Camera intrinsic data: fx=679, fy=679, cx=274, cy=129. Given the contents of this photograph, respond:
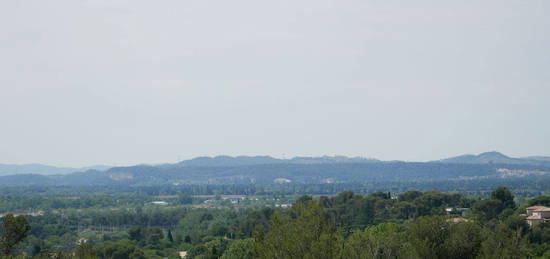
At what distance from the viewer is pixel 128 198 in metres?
190

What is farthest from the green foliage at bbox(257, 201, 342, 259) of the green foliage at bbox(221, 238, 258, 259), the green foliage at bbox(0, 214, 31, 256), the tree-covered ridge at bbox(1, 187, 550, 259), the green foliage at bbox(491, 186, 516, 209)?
the green foliage at bbox(491, 186, 516, 209)

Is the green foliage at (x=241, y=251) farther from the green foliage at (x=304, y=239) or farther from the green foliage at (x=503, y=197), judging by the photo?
the green foliage at (x=503, y=197)

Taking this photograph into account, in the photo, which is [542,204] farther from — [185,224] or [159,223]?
[159,223]

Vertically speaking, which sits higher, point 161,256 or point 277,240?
point 277,240

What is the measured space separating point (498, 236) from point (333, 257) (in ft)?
37.2

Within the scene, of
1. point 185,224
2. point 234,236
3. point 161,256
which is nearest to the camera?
point 161,256

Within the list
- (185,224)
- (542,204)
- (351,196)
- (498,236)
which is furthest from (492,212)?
(185,224)

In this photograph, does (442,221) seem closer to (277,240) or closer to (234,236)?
(277,240)

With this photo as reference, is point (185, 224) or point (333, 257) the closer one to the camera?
point (333, 257)

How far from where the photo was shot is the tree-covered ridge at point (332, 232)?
86.7ft

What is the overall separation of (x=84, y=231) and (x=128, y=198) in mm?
90898

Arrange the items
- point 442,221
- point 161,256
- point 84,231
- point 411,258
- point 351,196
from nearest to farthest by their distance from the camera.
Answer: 1. point 411,258
2. point 442,221
3. point 161,256
4. point 351,196
5. point 84,231

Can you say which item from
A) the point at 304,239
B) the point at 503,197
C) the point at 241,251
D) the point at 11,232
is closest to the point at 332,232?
the point at 304,239

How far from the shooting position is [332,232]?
26578 millimetres
